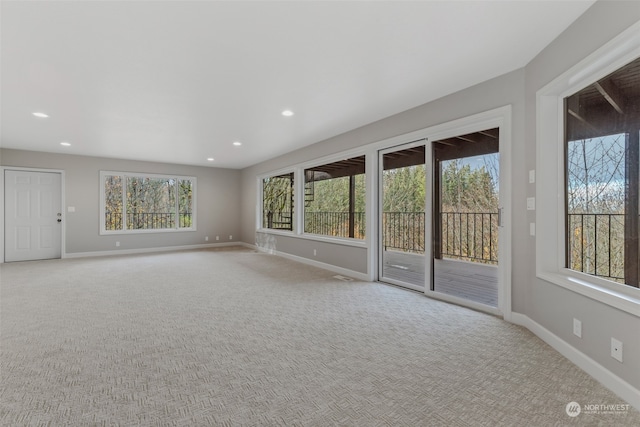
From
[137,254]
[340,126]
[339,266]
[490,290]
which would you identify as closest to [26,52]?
[340,126]

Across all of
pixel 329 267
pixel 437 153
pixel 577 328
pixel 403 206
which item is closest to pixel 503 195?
pixel 437 153

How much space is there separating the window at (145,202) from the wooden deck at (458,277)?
19.6 feet

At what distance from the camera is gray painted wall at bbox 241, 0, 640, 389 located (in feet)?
5.74

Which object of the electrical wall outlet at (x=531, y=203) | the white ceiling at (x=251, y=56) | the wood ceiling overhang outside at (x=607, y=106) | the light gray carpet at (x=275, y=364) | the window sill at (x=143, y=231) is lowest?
the light gray carpet at (x=275, y=364)

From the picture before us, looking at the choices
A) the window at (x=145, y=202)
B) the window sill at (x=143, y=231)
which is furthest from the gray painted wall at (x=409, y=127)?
the window sill at (x=143, y=231)

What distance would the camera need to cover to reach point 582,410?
161 centimetres

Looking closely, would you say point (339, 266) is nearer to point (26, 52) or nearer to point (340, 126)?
point (340, 126)

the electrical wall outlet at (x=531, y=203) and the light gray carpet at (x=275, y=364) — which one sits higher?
the electrical wall outlet at (x=531, y=203)

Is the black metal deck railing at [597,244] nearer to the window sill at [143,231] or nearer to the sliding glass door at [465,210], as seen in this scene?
the sliding glass door at [465,210]

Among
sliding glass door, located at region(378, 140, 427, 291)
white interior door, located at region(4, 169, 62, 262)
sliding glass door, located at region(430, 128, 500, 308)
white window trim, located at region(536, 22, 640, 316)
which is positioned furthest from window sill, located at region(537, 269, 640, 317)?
white interior door, located at region(4, 169, 62, 262)

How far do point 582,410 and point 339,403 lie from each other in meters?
1.35

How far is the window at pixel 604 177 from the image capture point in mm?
1891

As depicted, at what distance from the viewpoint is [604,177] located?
2100 millimetres

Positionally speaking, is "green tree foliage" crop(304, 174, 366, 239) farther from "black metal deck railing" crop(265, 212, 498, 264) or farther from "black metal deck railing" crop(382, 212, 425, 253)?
Answer: "black metal deck railing" crop(382, 212, 425, 253)
